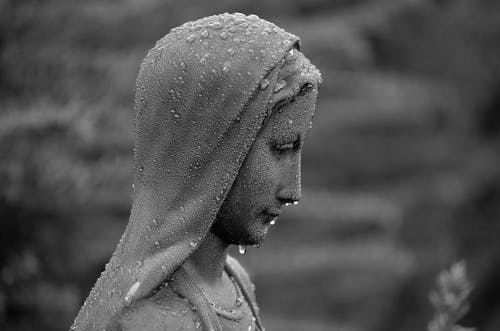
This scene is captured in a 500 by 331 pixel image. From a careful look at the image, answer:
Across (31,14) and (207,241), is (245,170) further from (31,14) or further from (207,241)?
(31,14)

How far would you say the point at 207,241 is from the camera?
310 centimetres

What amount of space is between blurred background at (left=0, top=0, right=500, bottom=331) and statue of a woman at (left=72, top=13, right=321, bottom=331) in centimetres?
484

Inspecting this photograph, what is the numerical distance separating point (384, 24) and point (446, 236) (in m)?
2.72

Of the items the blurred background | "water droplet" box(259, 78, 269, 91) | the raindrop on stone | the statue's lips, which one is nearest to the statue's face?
the statue's lips

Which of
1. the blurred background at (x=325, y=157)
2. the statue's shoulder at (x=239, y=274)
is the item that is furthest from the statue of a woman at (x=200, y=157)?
the blurred background at (x=325, y=157)

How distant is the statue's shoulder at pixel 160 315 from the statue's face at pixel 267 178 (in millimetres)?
263

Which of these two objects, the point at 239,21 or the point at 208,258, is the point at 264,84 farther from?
the point at 208,258

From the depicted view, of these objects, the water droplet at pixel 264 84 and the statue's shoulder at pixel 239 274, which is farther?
the statue's shoulder at pixel 239 274

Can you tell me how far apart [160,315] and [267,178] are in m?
0.49

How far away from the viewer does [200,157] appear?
289cm

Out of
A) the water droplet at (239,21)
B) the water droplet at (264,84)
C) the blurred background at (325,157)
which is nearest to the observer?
the water droplet at (264,84)

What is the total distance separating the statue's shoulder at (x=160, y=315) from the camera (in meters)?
2.90

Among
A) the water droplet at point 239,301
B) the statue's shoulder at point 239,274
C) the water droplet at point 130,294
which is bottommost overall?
the statue's shoulder at point 239,274

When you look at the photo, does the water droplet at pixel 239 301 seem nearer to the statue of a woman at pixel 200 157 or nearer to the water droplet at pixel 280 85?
the statue of a woman at pixel 200 157
